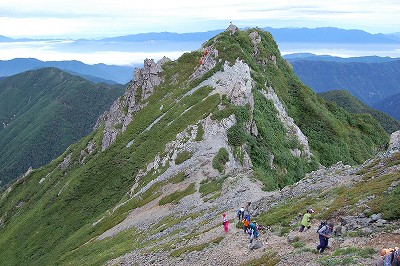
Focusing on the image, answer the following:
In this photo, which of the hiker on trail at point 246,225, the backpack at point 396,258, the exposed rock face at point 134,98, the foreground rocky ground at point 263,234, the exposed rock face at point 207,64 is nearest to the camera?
the backpack at point 396,258

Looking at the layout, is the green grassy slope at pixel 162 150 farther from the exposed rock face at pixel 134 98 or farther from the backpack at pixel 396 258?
the backpack at pixel 396 258

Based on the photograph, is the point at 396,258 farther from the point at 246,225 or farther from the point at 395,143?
the point at 395,143

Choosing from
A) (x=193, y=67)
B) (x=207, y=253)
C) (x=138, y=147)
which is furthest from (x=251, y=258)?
(x=193, y=67)

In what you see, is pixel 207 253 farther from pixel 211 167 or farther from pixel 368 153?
pixel 368 153

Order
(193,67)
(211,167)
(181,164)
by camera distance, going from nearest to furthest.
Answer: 1. (211,167)
2. (181,164)
3. (193,67)

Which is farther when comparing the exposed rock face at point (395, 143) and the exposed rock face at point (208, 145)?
the exposed rock face at point (208, 145)

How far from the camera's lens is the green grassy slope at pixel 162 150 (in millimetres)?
73438

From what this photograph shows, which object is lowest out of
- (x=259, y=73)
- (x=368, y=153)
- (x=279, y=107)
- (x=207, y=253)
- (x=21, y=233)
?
(x=21, y=233)

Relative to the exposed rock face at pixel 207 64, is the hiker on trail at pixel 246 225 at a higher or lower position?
lower

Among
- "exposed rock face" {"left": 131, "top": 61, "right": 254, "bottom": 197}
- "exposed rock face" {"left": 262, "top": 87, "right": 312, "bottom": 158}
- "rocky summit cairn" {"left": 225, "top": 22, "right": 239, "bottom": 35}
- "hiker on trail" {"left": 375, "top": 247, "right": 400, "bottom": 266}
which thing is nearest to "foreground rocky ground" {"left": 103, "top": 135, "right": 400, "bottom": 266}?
"hiker on trail" {"left": 375, "top": 247, "right": 400, "bottom": 266}

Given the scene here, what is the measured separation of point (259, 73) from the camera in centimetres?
10269

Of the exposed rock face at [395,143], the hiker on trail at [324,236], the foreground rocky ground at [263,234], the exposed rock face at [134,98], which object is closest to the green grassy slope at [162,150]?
the exposed rock face at [134,98]

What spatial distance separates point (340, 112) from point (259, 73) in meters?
38.0

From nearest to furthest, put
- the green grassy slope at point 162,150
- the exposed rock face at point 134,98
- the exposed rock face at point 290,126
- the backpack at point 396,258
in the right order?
the backpack at point 396,258, the green grassy slope at point 162,150, the exposed rock face at point 290,126, the exposed rock face at point 134,98
